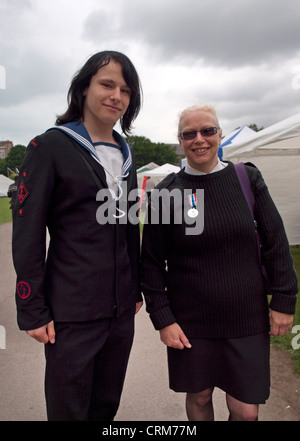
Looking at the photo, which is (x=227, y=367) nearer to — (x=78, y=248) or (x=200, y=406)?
(x=200, y=406)

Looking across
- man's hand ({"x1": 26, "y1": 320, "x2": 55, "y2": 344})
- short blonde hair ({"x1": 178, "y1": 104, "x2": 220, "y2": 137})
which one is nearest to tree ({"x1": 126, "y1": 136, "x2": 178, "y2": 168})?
short blonde hair ({"x1": 178, "y1": 104, "x2": 220, "y2": 137})

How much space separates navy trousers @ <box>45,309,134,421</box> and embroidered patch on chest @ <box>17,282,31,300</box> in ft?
0.73

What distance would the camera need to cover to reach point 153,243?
1898mm

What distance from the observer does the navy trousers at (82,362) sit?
1652mm

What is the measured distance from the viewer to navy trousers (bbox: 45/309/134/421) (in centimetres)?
165

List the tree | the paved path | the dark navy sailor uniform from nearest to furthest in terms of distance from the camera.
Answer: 1. the dark navy sailor uniform
2. the paved path
3. the tree

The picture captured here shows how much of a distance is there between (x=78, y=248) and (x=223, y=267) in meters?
0.76

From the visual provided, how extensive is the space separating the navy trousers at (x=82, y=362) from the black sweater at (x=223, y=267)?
0.79 ft

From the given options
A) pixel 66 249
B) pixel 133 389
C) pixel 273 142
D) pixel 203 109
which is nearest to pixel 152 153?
pixel 273 142

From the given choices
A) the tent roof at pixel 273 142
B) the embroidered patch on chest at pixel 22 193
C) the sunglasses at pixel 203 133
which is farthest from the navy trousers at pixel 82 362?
the tent roof at pixel 273 142

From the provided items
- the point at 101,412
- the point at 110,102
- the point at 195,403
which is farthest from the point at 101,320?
the point at 110,102

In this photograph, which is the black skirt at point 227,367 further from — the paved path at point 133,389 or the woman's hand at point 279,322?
the paved path at point 133,389

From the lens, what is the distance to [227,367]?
182 cm

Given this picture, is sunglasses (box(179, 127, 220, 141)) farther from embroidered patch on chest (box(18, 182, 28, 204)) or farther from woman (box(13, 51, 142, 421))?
embroidered patch on chest (box(18, 182, 28, 204))
